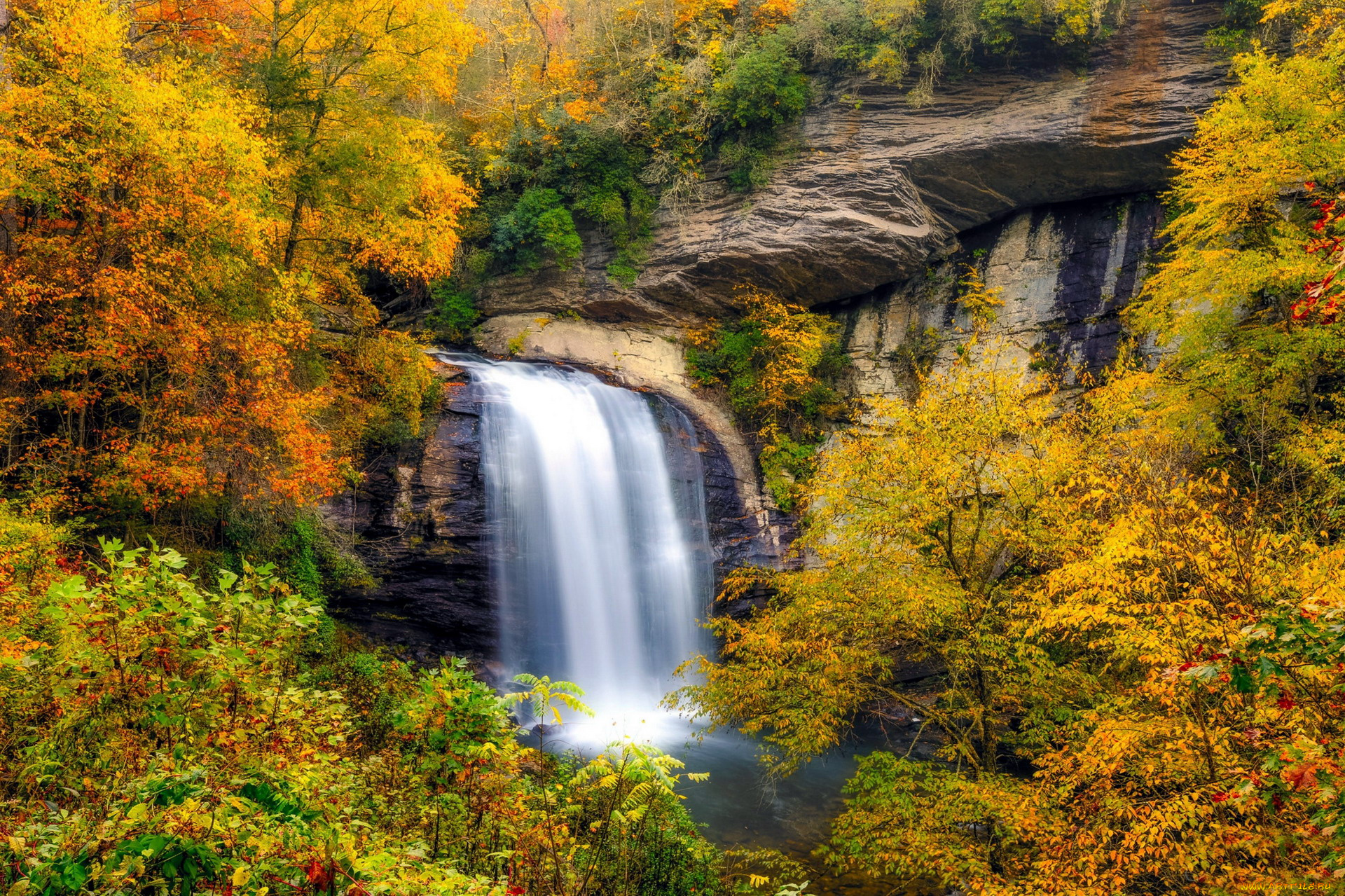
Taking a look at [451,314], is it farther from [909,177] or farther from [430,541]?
[909,177]

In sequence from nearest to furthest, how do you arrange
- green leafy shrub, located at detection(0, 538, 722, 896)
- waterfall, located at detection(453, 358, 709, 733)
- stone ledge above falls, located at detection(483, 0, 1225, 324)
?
green leafy shrub, located at detection(0, 538, 722, 896)
waterfall, located at detection(453, 358, 709, 733)
stone ledge above falls, located at detection(483, 0, 1225, 324)

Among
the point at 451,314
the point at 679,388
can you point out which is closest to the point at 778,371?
the point at 679,388

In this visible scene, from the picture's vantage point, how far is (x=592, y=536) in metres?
17.2

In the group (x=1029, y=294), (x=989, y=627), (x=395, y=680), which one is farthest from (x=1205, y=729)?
(x=1029, y=294)

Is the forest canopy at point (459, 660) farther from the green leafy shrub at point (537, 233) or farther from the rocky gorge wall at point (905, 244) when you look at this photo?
the green leafy shrub at point (537, 233)

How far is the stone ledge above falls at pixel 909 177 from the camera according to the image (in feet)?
63.5

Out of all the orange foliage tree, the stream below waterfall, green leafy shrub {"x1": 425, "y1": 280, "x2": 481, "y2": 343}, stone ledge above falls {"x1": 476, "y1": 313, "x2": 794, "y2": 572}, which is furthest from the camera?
green leafy shrub {"x1": 425, "y1": 280, "x2": 481, "y2": 343}

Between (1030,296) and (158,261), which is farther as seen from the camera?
(1030,296)

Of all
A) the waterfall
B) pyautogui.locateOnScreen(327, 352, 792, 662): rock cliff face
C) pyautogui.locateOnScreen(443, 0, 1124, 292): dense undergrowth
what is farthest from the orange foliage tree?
pyautogui.locateOnScreen(443, 0, 1124, 292): dense undergrowth

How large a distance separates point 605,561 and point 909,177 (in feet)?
46.3

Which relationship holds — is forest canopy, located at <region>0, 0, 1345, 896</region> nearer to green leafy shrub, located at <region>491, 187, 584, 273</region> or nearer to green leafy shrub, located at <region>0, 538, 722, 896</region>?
green leafy shrub, located at <region>0, 538, 722, 896</region>

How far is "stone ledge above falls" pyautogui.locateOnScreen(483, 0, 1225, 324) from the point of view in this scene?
1934 cm

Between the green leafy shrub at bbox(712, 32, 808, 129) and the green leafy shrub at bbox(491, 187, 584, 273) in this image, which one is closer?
the green leafy shrub at bbox(712, 32, 808, 129)

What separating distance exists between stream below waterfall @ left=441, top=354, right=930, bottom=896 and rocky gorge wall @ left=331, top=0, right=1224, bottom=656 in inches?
39.6
